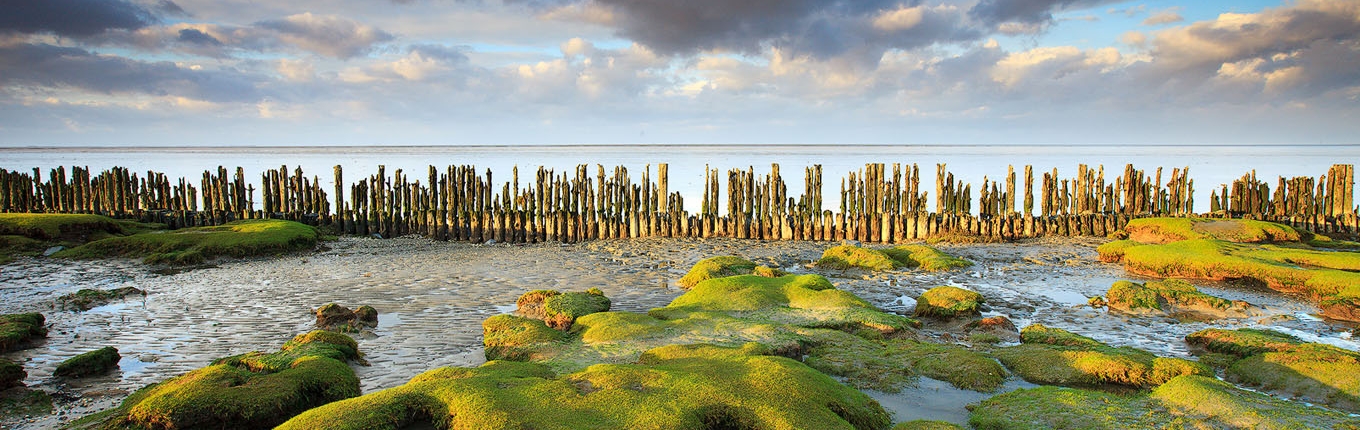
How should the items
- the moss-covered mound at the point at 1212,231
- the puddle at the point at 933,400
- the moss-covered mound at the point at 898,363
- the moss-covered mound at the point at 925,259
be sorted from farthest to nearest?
1. the moss-covered mound at the point at 1212,231
2. the moss-covered mound at the point at 925,259
3. the moss-covered mound at the point at 898,363
4. the puddle at the point at 933,400

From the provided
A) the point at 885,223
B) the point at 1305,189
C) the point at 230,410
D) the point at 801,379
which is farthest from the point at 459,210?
the point at 1305,189

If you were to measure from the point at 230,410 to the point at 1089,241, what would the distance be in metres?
16.4

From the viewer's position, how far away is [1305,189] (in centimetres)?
1670

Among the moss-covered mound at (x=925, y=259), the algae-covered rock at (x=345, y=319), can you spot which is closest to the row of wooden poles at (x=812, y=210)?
the moss-covered mound at (x=925, y=259)

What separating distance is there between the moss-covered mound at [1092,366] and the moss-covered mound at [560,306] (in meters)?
4.68

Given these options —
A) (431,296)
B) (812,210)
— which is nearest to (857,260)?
(812,210)

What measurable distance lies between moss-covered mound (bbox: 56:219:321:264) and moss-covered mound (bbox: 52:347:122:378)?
7.54m

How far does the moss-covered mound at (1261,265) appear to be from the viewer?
31.3ft

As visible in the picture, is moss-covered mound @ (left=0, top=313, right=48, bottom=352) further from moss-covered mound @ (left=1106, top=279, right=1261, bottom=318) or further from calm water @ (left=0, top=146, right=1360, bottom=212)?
calm water @ (left=0, top=146, right=1360, bottom=212)

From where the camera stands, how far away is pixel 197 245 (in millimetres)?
14023

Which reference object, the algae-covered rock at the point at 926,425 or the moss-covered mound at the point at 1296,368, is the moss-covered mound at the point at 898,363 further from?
the moss-covered mound at the point at 1296,368

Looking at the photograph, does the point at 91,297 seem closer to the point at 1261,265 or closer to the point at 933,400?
the point at 933,400

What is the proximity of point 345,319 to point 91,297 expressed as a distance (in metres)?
4.43

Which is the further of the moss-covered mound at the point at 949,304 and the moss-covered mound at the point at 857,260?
the moss-covered mound at the point at 857,260
